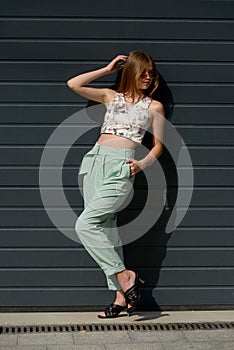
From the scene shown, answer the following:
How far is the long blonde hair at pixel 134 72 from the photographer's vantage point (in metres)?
5.82

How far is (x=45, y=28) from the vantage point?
5934 mm

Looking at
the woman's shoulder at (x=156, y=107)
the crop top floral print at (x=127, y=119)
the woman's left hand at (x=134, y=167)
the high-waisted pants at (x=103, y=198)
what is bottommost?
the high-waisted pants at (x=103, y=198)

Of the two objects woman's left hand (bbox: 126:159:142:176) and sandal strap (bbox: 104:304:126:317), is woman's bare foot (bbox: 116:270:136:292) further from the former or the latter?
woman's left hand (bbox: 126:159:142:176)

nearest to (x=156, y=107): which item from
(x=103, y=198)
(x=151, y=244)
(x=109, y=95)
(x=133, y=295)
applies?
(x=109, y=95)

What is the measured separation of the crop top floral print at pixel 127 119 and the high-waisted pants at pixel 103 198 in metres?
0.12

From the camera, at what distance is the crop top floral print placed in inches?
231

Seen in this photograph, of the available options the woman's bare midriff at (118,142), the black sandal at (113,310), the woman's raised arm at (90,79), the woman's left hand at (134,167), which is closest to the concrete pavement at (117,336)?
the black sandal at (113,310)

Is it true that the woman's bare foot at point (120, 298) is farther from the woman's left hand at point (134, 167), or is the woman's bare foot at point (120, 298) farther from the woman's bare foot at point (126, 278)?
the woman's left hand at point (134, 167)

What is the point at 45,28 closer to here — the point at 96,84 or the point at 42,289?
the point at 96,84

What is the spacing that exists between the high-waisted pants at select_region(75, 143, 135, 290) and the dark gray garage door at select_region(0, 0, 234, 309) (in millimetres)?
225

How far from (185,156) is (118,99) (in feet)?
2.18

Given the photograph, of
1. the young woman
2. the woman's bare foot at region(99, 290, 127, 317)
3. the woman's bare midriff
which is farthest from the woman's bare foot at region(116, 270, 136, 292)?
the woman's bare midriff

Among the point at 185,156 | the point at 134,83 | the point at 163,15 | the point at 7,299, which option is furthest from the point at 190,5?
the point at 7,299

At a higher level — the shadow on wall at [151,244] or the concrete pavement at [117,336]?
the shadow on wall at [151,244]
